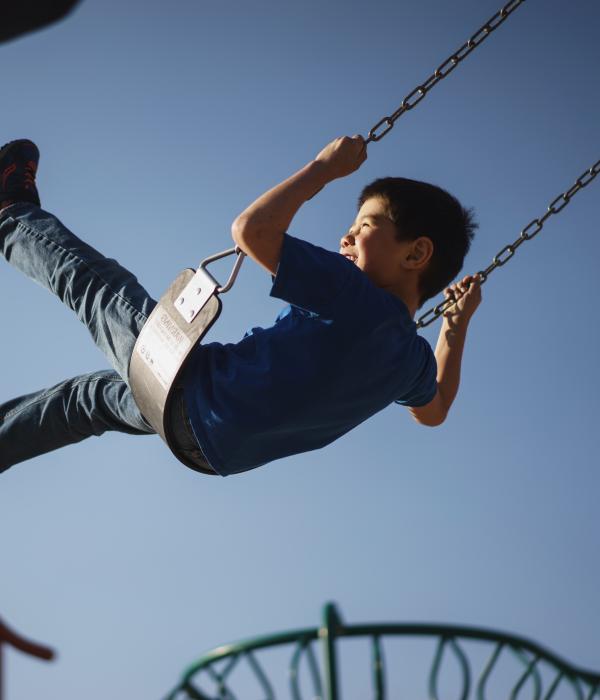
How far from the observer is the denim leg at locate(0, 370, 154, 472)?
4.30 metres

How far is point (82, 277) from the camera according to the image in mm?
4152

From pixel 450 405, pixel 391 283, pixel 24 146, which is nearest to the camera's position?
pixel 391 283

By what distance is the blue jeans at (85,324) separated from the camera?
4090mm

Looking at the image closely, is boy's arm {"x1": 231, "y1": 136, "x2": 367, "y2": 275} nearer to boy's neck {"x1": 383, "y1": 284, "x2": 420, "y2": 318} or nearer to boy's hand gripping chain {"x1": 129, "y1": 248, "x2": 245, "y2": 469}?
boy's hand gripping chain {"x1": 129, "y1": 248, "x2": 245, "y2": 469}

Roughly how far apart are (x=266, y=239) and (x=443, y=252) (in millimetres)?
930

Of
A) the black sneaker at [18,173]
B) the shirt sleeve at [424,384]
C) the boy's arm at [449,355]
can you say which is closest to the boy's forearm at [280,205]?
the shirt sleeve at [424,384]

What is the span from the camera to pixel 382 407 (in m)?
4.26

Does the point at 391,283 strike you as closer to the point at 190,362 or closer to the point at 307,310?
the point at 307,310

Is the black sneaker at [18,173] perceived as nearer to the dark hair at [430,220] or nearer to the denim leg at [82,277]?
the denim leg at [82,277]

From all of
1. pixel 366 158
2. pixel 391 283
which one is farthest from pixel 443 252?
pixel 366 158

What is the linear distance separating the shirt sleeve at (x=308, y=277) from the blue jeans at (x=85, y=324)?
20.3 inches

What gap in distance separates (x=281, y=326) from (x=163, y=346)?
409mm

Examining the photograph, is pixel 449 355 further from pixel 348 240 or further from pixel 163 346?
pixel 163 346

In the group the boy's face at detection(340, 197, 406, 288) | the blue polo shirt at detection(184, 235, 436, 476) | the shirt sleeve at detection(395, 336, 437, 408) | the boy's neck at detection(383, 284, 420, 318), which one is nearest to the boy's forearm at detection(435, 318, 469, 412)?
the shirt sleeve at detection(395, 336, 437, 408)
